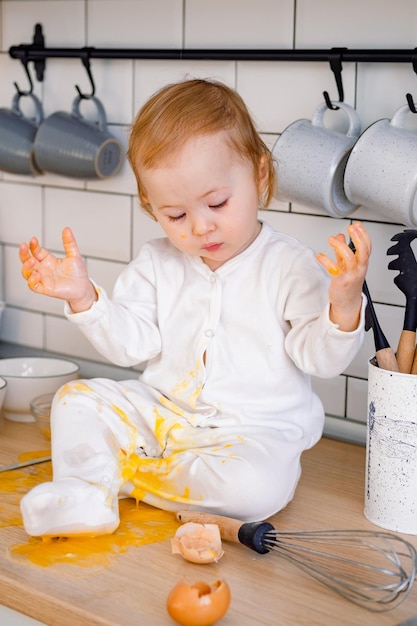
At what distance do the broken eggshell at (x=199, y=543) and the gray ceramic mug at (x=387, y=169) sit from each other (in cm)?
40

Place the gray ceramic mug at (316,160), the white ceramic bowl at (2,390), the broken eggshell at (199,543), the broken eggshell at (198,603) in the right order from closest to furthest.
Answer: the broken eggshell at (198,603) < the broken eggshell at (199,543) < the gray ceramic mug at (316,160) < the white ceramic bowl at (2,390)

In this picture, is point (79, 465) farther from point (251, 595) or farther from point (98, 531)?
point (251, 595)

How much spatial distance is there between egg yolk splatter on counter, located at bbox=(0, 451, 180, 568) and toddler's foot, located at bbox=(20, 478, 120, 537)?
11 millimetres

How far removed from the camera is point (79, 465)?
1.03 m

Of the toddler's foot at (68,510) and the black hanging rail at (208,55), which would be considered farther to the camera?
the black hanging rail at (208,55)

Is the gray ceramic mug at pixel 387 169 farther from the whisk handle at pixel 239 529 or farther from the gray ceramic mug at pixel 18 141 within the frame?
the gray ceramic mug at pixel 18 141

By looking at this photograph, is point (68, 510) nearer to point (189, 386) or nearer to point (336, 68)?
point (189, 386)

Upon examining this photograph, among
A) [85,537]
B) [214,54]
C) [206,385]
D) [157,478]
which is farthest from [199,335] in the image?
[214,54]

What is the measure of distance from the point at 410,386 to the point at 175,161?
1.08ft

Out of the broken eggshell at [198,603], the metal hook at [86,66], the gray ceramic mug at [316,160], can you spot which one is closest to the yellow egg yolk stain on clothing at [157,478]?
the broken eggshell at [198,603]

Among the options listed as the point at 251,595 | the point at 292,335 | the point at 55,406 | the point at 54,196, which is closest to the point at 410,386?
the point at 292,335

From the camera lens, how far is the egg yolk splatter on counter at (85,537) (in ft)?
2.99

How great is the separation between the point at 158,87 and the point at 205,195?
16.7 inches

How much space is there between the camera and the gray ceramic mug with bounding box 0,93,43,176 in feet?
4.82
